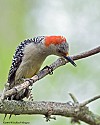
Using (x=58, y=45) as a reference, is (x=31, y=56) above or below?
above

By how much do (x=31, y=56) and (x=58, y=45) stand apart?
1.32 ft

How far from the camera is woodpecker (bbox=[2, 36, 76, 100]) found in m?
4.09

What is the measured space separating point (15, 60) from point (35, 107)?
1.53 metres

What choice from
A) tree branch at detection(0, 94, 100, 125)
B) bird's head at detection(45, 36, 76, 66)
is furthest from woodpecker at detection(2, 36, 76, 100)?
tree branch at detection(0, 94, 100, 125)

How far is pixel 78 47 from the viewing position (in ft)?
22.2

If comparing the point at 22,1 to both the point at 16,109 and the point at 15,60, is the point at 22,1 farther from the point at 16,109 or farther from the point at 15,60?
the point at 16,109

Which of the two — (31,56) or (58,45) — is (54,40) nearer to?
(58,45)

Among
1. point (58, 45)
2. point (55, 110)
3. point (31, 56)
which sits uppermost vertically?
point (31, 56)

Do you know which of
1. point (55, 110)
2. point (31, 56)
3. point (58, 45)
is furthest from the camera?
point (31, 56)

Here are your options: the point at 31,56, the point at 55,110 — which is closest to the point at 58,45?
the point at 31,56

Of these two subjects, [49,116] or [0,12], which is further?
[0,12]

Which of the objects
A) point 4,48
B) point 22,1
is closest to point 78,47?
point 4,48

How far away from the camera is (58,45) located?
3.99m

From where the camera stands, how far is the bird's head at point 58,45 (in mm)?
3920
